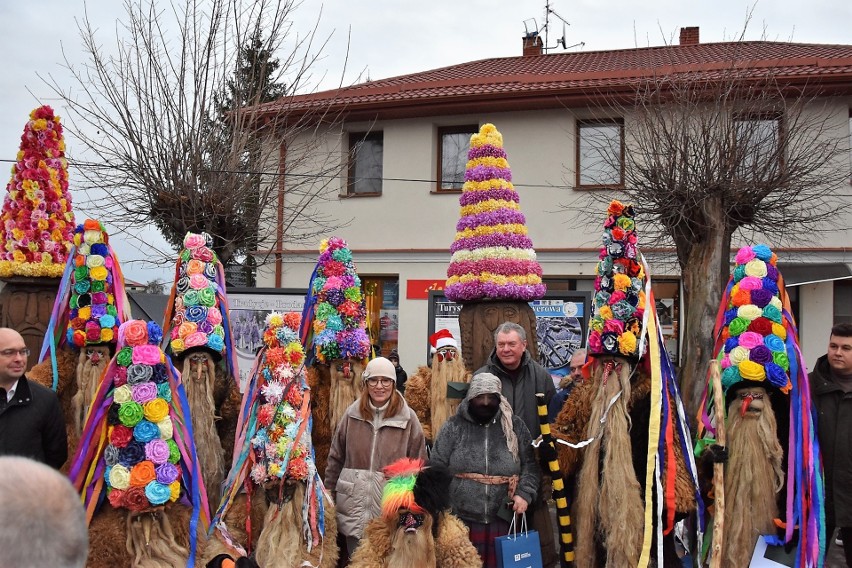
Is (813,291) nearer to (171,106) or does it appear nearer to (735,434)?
(735,434)

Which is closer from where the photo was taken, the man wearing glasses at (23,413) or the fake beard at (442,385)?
the man wearing glasses at (23,413)

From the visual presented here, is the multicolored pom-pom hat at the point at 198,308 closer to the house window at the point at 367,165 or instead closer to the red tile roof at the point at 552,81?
the red tile roof at the point at 552,81

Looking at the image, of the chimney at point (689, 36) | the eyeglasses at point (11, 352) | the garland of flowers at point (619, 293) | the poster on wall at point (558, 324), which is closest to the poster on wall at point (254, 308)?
the poster on wall at point (558, 324)

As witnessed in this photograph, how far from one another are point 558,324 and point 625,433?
5232 mm

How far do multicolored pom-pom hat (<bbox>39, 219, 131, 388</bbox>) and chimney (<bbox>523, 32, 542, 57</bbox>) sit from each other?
1387 cm

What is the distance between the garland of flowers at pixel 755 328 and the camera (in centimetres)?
455

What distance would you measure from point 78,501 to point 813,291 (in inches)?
517

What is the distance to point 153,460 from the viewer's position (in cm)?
430

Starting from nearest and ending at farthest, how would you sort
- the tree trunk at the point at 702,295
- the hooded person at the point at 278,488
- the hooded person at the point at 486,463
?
the hooded person at the point at 486,463
the hooded person at the point at 278,488
the tree trunk at the point at 702,295

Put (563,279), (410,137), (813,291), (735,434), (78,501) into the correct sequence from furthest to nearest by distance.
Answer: (410,137), (563,279), (813,291), (735,434), (78,501)

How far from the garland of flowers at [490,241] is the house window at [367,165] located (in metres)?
7.73

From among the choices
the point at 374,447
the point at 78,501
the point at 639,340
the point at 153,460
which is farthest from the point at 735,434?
the point at 78,501

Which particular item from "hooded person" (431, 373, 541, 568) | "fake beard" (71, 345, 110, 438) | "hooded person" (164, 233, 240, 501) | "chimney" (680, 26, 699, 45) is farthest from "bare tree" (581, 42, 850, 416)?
"chimney" (680, 26, 699, 45)

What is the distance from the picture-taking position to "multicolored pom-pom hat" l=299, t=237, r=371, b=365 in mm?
6043
